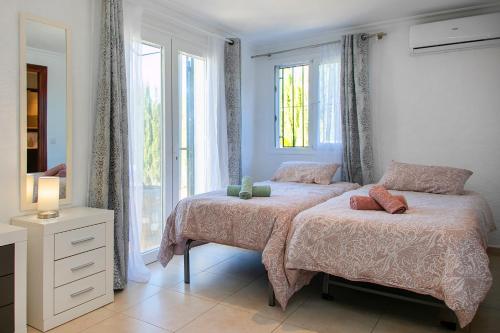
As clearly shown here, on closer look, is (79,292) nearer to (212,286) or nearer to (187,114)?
(212,286)

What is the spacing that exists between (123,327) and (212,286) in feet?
2.58

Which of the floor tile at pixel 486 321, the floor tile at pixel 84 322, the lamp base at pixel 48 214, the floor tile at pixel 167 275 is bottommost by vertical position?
the floor tile at pixel 486 321

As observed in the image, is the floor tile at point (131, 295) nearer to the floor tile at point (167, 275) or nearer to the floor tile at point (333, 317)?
the floor tile at point (167, 275)

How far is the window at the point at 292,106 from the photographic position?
450 cm

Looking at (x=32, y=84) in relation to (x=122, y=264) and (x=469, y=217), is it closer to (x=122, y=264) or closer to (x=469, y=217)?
(x=122, y=264)

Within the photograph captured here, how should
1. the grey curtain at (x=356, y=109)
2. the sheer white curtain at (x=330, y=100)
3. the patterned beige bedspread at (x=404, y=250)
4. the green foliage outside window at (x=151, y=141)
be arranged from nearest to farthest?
the patterned beige bedspread at (x=404, y=250), the green foliage outside window at (x=151, y=141), the grey curtain at (x=356, y=109), the sheer white curtain at (x=330, y=100)

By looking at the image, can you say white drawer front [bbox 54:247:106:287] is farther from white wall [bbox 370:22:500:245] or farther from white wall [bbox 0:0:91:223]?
white wall [bbox 370:22:500:245]

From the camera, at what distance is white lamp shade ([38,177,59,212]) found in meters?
2.30

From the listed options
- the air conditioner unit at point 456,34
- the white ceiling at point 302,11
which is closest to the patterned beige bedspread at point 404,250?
the air conditioner unit at point 456,34

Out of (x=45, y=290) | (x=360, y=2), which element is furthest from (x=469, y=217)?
(x=45, y=290)

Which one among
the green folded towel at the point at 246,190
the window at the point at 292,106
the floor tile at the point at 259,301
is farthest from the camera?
the window at the point at 292,106

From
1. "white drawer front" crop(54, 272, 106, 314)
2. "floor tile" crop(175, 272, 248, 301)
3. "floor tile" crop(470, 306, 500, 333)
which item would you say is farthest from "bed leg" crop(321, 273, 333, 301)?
"white drawer front" crop(54, 272, 106, 314)

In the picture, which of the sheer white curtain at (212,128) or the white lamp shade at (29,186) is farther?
the sheer white curtain at (212,128)

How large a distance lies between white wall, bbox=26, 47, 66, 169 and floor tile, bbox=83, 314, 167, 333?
3.52 ft
